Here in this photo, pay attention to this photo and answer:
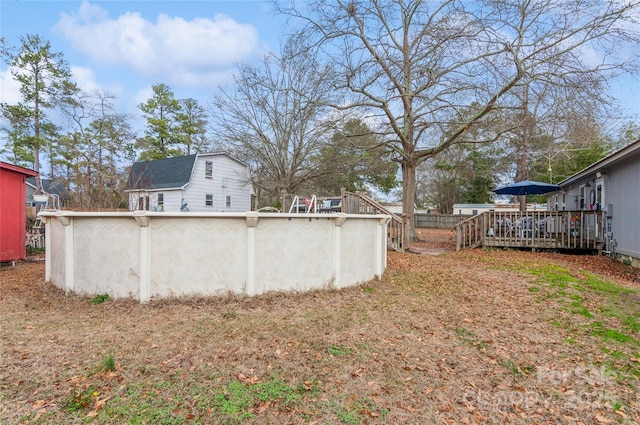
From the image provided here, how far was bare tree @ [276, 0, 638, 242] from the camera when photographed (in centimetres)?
967

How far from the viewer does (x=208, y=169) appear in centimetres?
2197

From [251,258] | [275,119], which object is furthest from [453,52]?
[251,258]

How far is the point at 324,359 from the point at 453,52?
456 inches

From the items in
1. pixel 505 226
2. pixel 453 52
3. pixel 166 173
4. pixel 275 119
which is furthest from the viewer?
pixel 166 173

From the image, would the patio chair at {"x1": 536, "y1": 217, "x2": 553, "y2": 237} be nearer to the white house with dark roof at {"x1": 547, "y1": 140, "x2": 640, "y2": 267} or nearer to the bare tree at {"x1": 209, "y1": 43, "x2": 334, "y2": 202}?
the white house with dark roof at {"x1": 547, "y1": 140, "x2": 640, "y2": 267}

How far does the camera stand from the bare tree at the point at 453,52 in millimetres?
9672

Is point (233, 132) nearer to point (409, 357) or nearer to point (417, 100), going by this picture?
point (417, 100)

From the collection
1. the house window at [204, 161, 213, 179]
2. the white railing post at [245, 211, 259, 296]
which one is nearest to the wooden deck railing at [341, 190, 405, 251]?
the white railing post at [245, 211, 259, 296]

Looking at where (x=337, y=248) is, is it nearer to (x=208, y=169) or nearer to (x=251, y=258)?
(x=251, y=258)

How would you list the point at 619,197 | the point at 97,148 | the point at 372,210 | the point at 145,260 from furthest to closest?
the point at 97,148 → the point at 372,210 → the point at 619,197 → the point at 145,260

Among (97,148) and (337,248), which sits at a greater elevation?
(97,148)

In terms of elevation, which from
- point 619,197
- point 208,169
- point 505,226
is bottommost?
point 505,226

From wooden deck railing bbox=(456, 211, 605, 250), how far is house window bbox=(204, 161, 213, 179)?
54.8 ft

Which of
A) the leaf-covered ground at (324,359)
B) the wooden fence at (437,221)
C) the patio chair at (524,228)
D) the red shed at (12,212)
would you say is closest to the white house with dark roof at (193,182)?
the red shed at (12,212)
